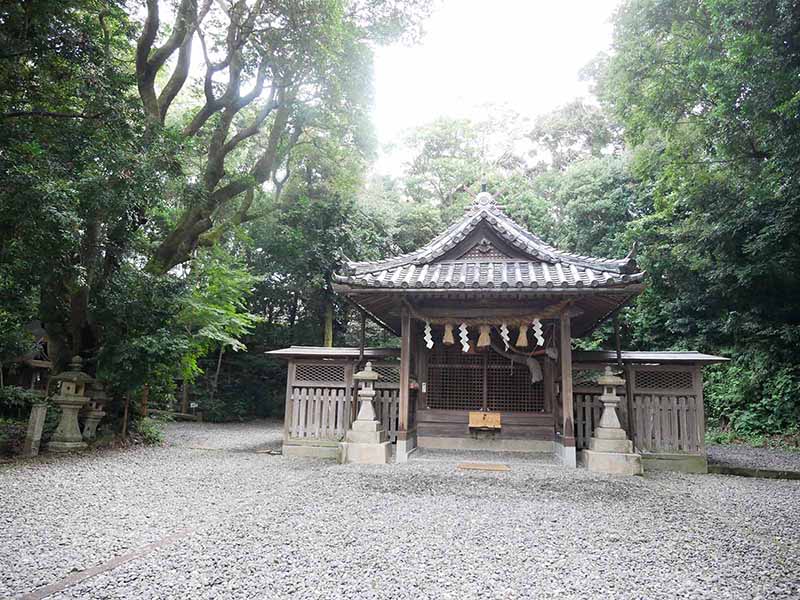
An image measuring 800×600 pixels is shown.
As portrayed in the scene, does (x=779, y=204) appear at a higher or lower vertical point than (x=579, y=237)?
lower

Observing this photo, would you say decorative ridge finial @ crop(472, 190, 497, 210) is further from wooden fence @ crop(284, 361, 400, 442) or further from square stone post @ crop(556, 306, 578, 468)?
wooden fence @ crop(284, 361, 400, 442)

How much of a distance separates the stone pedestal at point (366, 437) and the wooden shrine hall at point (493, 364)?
347 mm

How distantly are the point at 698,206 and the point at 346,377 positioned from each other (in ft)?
38.8

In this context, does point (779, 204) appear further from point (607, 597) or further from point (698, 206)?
point (607, 597)

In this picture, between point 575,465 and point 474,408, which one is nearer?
point 575,465

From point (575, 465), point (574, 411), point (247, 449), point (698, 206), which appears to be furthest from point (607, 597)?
point (698, 206)

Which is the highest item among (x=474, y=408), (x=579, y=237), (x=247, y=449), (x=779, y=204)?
(x=579, y=237)

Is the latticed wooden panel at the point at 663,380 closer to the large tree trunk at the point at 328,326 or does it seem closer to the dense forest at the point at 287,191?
the dense forest at the point at 287,191

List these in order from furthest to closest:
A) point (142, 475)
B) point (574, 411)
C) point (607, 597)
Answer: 1. point (574, 411)
2. point (142, 475)
3. point (607, 597)

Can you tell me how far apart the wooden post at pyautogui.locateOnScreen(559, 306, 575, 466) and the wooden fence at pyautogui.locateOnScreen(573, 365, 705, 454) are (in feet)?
3.27

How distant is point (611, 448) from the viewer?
7.87 metres

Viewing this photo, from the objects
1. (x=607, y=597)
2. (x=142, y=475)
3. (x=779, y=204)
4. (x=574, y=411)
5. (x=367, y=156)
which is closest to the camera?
(x=607, y=597)

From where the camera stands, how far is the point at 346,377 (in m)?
9.83

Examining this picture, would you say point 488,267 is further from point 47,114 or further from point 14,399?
point 14,399
